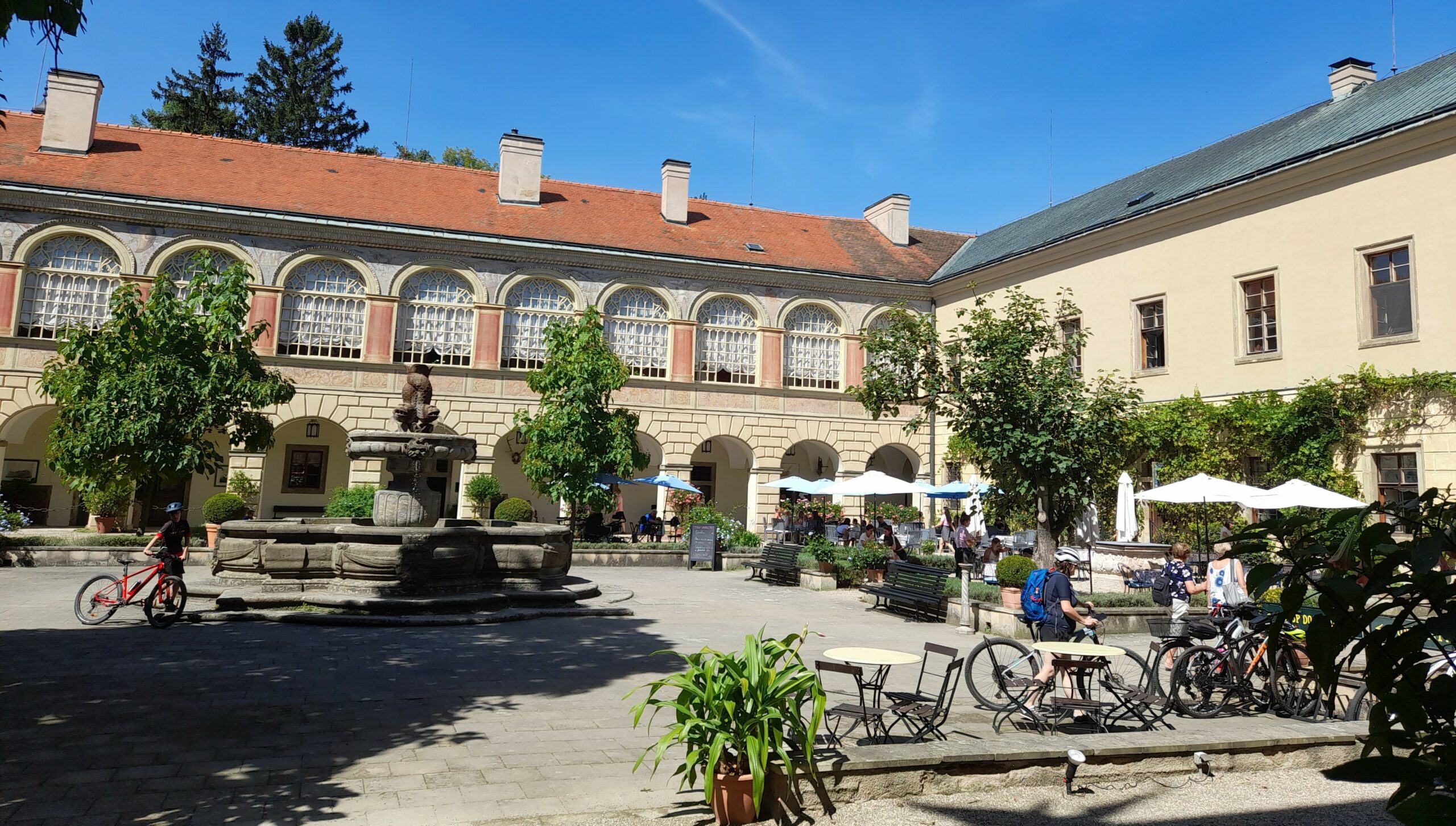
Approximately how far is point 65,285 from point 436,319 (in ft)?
31.4

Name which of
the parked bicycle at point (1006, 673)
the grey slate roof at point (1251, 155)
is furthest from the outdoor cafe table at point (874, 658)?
the grey slate roof at point (1251, 155)

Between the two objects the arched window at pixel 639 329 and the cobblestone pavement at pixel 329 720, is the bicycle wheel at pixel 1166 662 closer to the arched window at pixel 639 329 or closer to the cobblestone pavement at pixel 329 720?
the cobblestone pavement at pixel 329 720

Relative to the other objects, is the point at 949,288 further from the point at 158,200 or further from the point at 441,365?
the point at 158,200

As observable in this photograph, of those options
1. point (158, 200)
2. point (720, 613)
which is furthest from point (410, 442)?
point (158, 200)

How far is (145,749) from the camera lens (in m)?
5.75

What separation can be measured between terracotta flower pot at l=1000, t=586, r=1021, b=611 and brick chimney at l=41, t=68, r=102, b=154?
89.9 ft

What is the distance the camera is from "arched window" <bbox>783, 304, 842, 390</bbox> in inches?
1193

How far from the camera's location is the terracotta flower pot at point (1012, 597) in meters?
13.0

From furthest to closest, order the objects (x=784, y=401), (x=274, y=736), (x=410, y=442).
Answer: (x=784, y=401) < (x=410, y=442) < (x=274, y=736)

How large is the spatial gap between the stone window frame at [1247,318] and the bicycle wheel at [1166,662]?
544 inches

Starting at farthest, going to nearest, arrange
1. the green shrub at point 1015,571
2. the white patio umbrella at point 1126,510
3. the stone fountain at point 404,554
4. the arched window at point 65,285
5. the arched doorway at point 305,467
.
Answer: the arched doorway at point 305,467, the arched window at point 65,285, the white patio umbrella at point 1126,510, the green shrub at point 1015,571, the stone fountain at point 404,554

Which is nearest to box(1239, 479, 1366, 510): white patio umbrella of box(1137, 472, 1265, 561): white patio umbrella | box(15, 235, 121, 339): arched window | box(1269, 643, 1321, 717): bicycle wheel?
box(1137, 472, 1265, 561): white patio umbrella

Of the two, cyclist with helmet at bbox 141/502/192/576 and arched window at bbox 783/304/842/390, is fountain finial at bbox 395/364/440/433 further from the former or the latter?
arched window at bbox 783/304/842/390

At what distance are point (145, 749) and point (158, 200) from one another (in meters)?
23.4
